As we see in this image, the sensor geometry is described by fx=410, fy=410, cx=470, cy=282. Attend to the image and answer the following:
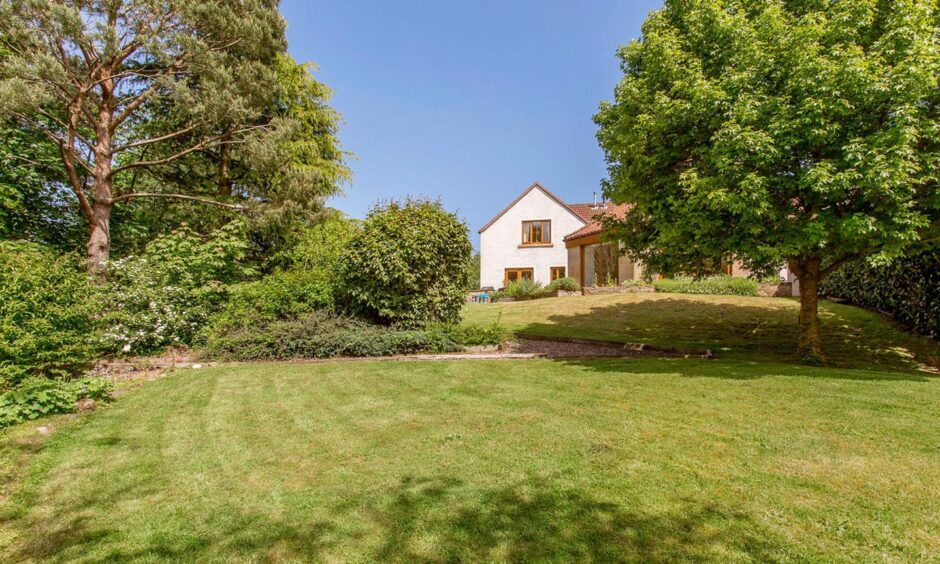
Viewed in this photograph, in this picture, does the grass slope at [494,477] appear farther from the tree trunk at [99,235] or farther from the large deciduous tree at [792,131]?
the tree trunk at [99,235]

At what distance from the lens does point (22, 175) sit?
11062 mm

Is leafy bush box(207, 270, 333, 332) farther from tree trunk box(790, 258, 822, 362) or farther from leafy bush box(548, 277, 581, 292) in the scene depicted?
leafy bush box(548, 277, 581, 292)

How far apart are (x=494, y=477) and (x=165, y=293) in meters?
9.60

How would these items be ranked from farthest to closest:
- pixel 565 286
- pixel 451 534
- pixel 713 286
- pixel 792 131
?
1. pixel 565 286
2. pixel 713 286
3. pixel 792 131
4. pixel 451 534

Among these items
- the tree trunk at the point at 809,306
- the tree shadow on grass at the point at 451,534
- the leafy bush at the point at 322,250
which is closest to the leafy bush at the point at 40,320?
the tree shadow on grass at the point at 451,534

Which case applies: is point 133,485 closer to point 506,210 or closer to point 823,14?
point 823,14

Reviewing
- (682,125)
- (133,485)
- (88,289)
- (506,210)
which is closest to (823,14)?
(682,125)

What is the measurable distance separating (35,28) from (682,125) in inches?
563

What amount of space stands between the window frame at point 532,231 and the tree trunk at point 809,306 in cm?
1904

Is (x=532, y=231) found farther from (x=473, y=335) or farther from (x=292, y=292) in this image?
(x=292, y=292)

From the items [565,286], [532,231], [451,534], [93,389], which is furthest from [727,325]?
[532,231]

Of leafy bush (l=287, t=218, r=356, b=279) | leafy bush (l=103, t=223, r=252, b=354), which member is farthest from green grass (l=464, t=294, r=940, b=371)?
leafy bush (l=103, t=223, r=252, b=354)

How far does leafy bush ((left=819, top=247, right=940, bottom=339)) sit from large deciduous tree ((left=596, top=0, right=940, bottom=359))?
2.87 m

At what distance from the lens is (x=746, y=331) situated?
1239cm
